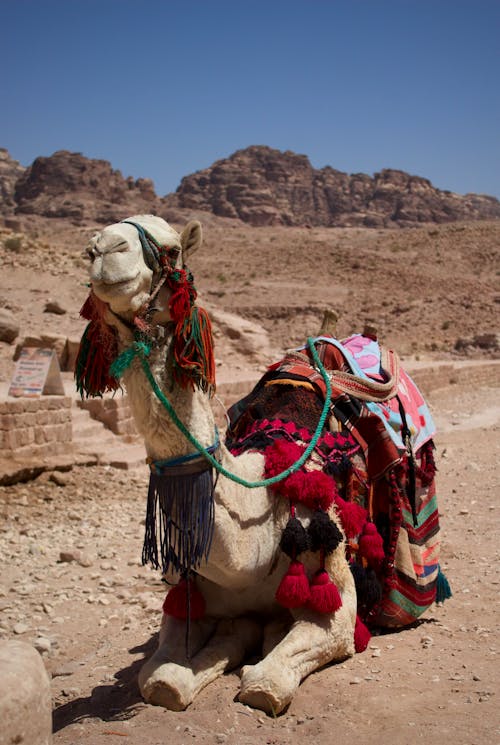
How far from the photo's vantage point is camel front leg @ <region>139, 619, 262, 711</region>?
3.42 metres

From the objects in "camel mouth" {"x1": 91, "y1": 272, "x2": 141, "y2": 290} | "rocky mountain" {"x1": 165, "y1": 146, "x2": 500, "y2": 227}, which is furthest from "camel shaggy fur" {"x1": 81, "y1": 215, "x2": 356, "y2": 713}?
"rocky mountain" {"x1": 165, "y1": 146, "x2": 500, "y2": 227}

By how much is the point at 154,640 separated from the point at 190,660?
1.36 meters

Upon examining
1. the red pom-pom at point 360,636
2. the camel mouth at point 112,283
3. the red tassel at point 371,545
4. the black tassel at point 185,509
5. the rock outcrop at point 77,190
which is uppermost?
the rock outcrop at point 77,190

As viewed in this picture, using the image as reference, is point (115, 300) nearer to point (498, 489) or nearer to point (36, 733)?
point (36, 733)

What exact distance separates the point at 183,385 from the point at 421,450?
2.50 metres

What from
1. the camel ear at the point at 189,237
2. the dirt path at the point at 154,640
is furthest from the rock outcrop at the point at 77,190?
the camel ear at the point at 189,237

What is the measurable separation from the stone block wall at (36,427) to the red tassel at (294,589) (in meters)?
6.36

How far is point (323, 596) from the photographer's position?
12.0 feet

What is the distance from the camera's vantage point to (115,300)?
300 cm

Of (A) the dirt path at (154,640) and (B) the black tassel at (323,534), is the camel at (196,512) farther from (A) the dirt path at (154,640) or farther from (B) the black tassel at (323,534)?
(A) the dirt path at (154,640)

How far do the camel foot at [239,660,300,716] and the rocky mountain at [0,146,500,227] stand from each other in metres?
78.3

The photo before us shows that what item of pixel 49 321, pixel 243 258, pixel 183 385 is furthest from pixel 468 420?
pixel 243 258

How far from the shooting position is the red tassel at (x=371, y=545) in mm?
4168

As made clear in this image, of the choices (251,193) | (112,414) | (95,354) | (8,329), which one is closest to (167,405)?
(95,354)
